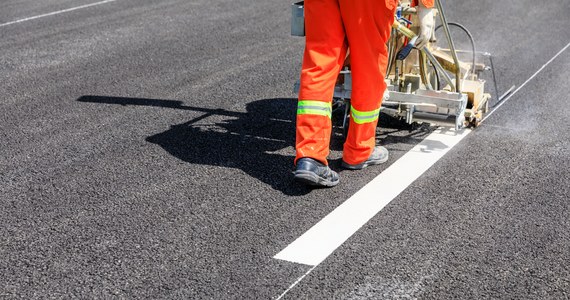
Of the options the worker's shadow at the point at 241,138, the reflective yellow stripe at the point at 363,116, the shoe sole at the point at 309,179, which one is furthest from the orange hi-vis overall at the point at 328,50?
the worker's shadow at the point at 241,138

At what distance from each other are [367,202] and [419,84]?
4.10 feet

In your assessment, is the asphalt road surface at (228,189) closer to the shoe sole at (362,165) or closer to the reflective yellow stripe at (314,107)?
the shoe sole at (362,165)

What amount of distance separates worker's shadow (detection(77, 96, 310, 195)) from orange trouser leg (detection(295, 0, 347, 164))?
0.28 meters

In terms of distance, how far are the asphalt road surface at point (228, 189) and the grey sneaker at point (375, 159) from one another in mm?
59

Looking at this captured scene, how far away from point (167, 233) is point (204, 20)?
5453mm

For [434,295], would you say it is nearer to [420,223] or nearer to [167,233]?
[420,223]

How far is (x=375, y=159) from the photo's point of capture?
504 cm

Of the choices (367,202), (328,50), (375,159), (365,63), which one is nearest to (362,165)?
(375,159)

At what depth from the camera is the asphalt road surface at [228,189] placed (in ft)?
12.1

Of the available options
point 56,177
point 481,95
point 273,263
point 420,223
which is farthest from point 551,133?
point 56,177

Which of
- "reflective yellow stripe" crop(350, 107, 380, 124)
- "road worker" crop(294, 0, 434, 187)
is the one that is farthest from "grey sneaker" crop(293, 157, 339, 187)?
"reflective yellow stripe" crop(350, 107, 380, 124)

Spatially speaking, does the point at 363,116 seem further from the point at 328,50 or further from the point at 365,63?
the point at 328,50

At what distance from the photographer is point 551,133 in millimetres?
5680

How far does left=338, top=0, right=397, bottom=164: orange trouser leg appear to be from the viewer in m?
4.58
